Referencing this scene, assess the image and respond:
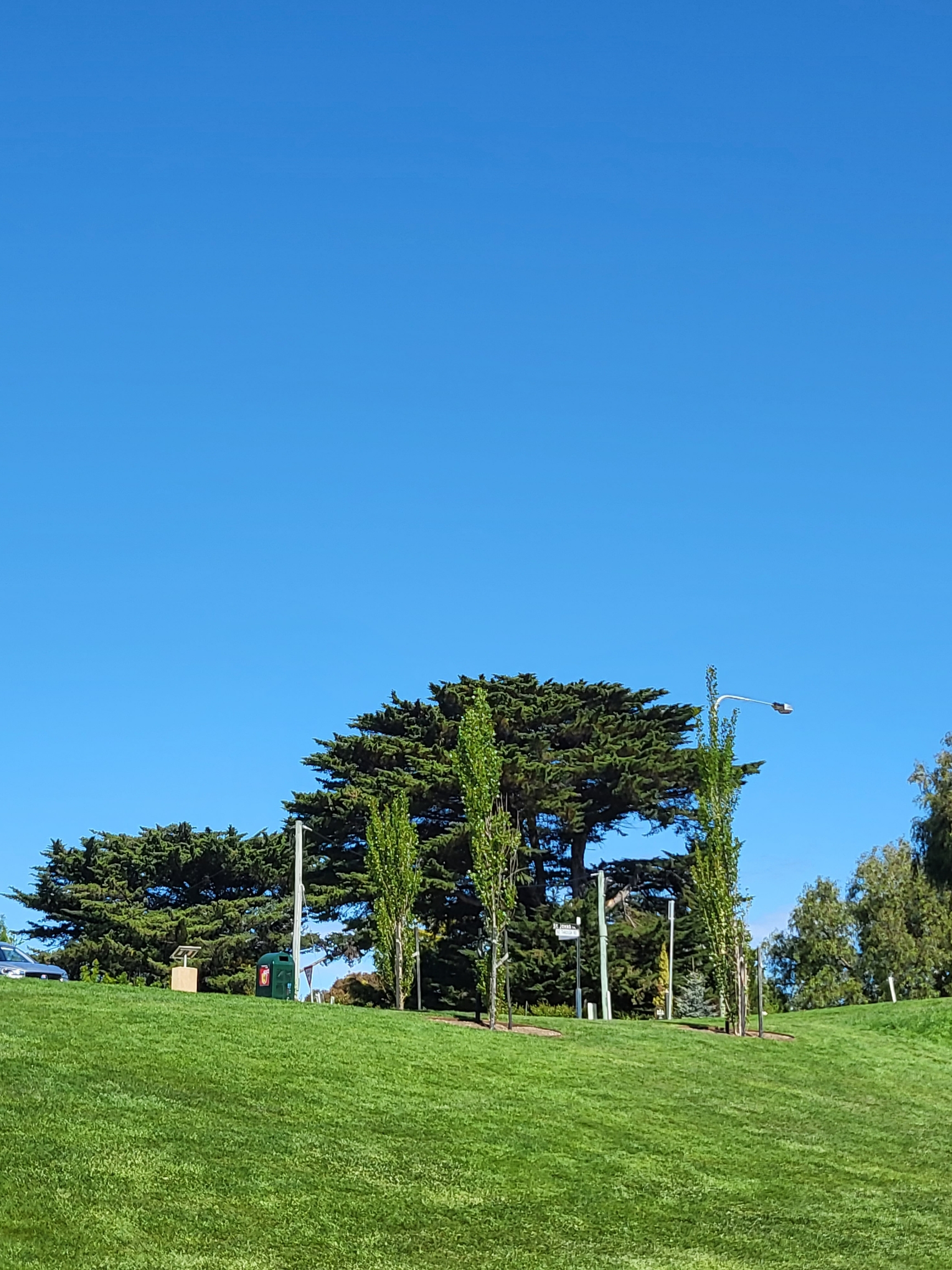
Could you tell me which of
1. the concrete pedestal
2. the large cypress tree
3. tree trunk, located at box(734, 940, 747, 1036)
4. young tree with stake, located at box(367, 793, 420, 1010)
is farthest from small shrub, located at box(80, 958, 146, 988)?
tree trunk, located at box(734, 940, 747, 1036)

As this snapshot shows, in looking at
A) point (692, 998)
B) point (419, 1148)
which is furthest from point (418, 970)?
point (419, 1148)

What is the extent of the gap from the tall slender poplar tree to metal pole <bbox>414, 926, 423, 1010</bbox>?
8147 mm

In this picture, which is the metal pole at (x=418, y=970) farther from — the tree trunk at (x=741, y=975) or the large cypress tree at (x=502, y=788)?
the tree trunk at (x=741, y=975)

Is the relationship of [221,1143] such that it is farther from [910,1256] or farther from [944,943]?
[944,943]

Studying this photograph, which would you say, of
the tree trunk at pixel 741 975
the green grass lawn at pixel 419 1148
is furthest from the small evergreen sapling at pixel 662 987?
the green grass lawn at pixel 419 1148

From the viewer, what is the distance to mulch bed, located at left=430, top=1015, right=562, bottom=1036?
2686 cm

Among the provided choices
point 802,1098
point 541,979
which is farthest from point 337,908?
point 802,1098

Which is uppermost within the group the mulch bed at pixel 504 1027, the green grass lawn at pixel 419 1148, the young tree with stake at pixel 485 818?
the young tree with stake at pixel 485 818

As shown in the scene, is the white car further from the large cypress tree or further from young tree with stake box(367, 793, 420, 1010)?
the large cypress tree

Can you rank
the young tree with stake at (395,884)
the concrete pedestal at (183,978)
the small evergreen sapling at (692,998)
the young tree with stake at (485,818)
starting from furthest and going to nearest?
the small evergreen sapling at (692,998)
the young tree with stake at (395,884)
the concrete pedestal at (183,978)
the young tree with stake at (485,818)

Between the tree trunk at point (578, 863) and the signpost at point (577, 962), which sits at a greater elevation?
the tree trunk at point (578, 863)

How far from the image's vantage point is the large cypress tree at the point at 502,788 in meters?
59.1

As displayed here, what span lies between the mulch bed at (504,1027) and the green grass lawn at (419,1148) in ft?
2.91

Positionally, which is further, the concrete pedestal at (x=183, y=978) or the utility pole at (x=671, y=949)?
the utility pole at (x=671, y=949)
